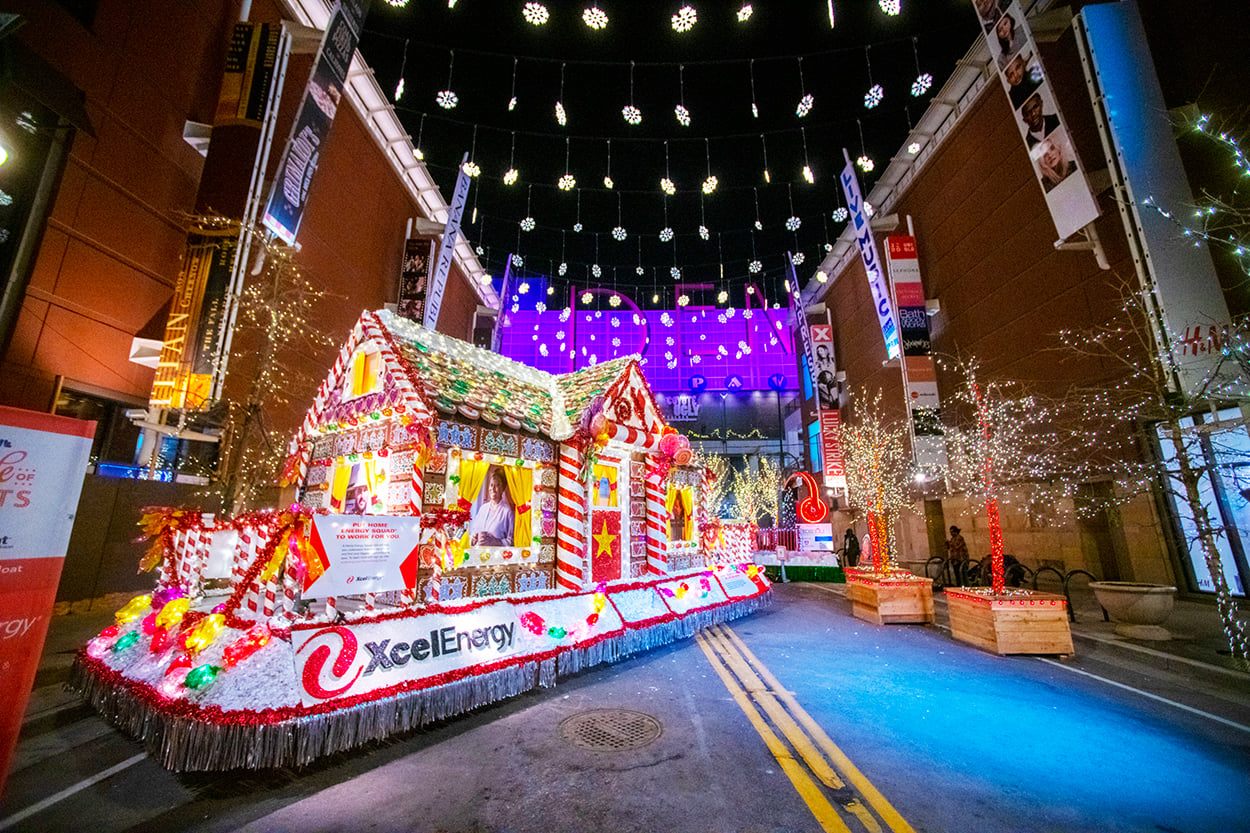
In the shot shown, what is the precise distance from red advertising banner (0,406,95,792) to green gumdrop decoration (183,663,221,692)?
1591 millimetres

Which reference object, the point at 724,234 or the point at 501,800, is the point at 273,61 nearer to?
the point at 501,800

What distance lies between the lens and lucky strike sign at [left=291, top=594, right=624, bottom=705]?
14.7 feet

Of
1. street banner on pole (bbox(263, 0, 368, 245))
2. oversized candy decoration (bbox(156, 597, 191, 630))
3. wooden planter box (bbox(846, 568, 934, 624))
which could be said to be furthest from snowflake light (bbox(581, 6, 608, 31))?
wooden planter box (bbox(846, 568, 934, 624))

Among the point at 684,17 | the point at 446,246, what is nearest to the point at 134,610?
the point at 684,17

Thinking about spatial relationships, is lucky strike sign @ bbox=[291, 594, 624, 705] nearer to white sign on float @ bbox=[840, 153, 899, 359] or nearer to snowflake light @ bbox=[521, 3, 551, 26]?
snowflake light @ bbox=[521, 3, 551, 26]

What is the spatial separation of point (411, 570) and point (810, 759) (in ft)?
14.9

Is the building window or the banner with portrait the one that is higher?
the banner with portrait

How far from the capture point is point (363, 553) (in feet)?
16.5

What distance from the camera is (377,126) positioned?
1745 centimetres

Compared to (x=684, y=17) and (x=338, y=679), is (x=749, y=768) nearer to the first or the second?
(x=338, y=679)

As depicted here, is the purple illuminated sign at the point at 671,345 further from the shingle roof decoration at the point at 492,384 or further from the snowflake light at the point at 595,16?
the snowflake light at the point at 595,16

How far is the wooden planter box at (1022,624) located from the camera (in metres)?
7.33

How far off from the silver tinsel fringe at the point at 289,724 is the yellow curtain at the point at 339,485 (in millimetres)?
3709

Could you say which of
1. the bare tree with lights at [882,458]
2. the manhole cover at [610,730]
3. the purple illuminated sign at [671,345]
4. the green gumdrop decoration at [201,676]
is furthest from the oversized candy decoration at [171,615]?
the purple illuminated sign at [671,345]
